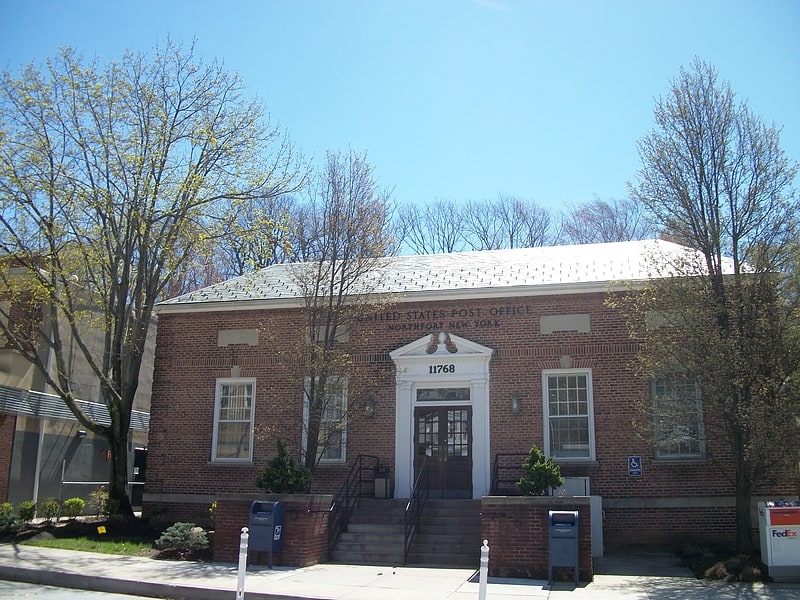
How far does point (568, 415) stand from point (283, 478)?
6648mm

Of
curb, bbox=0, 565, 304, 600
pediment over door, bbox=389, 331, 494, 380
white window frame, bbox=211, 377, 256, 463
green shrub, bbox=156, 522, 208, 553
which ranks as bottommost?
curb, bbox=0, 565, 304, 600

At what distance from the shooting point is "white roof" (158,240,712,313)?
18078 millimetres

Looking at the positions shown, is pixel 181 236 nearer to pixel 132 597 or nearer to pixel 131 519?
pixel 131 519

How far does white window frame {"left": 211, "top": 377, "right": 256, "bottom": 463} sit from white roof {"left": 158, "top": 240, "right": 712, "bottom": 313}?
1.97 m

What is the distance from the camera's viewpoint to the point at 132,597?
11422 millimetres

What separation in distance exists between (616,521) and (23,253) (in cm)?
1545

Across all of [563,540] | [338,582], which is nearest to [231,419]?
[338,582]

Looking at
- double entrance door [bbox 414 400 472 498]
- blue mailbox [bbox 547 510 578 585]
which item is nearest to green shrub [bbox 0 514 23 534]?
double entrance door [bbox 414 400 472 498]

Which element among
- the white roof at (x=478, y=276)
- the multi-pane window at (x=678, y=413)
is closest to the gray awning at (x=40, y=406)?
the white roof at (x=478, y=276)

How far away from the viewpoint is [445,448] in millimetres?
18141

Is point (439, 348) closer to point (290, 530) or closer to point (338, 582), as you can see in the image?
point (290, 530)

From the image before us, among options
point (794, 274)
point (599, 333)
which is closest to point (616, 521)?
point (599, 333)

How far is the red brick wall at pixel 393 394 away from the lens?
1666 centimetres

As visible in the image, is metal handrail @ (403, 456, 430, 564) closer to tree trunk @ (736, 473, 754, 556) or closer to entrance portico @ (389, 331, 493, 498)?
entrance portico @ (389, 331, 493, 498)
